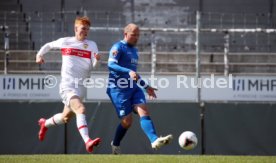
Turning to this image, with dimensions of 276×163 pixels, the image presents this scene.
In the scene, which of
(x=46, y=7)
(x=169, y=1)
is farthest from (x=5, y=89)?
(x=169, y=1)

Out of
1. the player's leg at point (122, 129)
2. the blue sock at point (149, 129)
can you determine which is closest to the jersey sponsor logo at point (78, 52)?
the player's leg at point (122, 129)

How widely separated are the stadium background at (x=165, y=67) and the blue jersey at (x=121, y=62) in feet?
11.0

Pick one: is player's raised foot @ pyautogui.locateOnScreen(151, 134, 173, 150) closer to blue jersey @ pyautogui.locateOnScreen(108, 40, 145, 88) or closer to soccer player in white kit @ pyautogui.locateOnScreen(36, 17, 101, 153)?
blue jersey @ pyautogui.locateOnScreen(108, 40, 145, 88)

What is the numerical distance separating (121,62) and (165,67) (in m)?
7.56

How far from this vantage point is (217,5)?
21.7m

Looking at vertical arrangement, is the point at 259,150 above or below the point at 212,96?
below

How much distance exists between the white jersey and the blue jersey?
0.96 ft

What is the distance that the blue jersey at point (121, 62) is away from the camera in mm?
10250

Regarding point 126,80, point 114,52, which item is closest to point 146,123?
point 126,80

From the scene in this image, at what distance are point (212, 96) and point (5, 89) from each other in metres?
4.28

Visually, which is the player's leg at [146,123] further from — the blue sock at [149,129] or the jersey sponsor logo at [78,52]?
the jersey sponsor logo at [78,52]

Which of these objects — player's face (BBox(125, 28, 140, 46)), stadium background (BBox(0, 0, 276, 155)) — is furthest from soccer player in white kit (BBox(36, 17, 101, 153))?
stadium background (BBox(0, 0, 276, 155))

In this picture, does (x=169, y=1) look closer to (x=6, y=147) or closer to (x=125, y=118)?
(x=6, y=147)

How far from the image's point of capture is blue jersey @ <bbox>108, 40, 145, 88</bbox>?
404 inches
